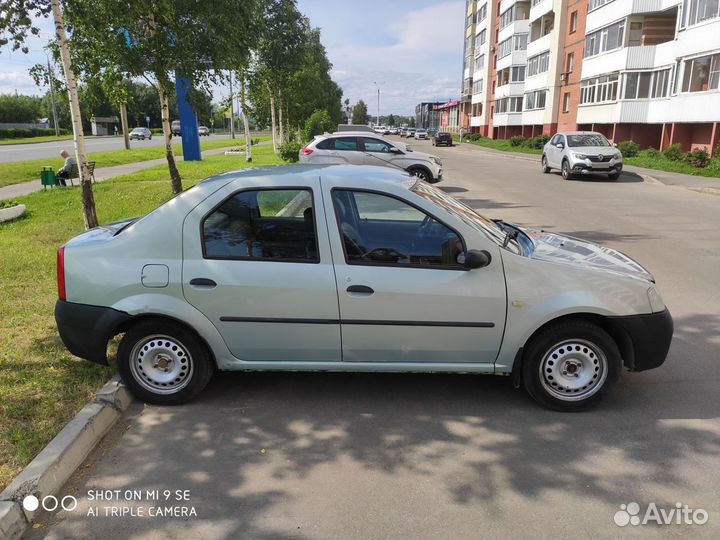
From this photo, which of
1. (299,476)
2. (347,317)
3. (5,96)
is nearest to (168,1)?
(347,317)

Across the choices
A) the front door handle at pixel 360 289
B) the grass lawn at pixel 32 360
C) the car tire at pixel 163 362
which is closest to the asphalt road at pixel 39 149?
the grass lawn at pixel 32 360

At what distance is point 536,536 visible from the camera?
2715 mm

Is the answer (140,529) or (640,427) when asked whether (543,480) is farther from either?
(140,529)

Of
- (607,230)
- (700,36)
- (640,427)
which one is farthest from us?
(700,36)

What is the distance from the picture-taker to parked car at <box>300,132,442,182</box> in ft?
51.1

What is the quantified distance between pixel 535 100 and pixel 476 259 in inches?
1945

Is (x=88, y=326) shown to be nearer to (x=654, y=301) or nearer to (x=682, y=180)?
(x=654, y=301)

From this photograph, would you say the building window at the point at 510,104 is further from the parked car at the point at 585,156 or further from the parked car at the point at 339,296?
the parked car at the point at 339,296

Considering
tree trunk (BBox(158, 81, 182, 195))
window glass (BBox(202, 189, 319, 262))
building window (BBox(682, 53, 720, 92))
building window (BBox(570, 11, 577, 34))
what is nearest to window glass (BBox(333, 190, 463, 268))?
window glass (BBox(202, 189, 319, 262))

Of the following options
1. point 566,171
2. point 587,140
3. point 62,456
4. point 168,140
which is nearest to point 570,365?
point 62,456

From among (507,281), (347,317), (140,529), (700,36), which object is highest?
(700,36)

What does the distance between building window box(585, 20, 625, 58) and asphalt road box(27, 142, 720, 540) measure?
108 ft

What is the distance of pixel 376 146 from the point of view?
15.9 meters

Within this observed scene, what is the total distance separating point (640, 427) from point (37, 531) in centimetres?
355
